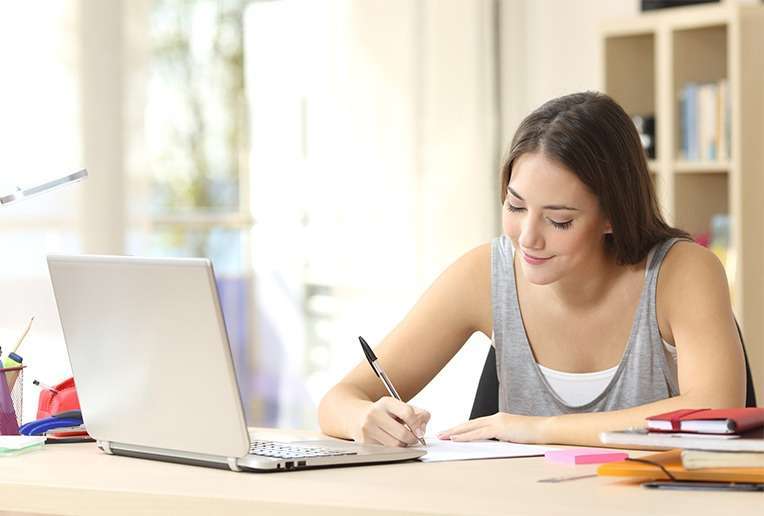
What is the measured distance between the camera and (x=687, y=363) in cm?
192

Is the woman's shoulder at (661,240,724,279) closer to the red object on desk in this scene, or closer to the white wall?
the red object on desk

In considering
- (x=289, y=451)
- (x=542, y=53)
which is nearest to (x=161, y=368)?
(x=289, y=451)

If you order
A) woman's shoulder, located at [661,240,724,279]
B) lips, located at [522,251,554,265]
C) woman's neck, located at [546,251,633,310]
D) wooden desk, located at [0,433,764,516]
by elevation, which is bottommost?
wooden desk, located at [0,433,764,516]

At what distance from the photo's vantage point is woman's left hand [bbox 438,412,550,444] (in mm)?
1769

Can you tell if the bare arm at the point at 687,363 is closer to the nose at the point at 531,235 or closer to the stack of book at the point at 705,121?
the nose at the point at 531,235

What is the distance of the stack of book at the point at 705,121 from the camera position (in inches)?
152

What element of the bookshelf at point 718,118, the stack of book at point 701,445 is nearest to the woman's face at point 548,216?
the stack of book at point 701,445

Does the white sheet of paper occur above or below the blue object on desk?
below

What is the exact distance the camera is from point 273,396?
5879mm

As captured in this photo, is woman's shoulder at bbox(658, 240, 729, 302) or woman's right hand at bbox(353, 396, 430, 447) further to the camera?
woman's shoulder at bbox(658, 240, 729, 302)

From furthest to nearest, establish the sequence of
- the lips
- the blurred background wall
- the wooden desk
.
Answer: the blurred background wall
the lips
the wooden desk

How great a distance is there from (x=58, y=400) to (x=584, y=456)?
82cm

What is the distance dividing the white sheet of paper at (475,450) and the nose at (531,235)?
12.9 inches

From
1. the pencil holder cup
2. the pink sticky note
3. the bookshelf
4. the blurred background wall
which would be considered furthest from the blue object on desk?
the bookshelf
